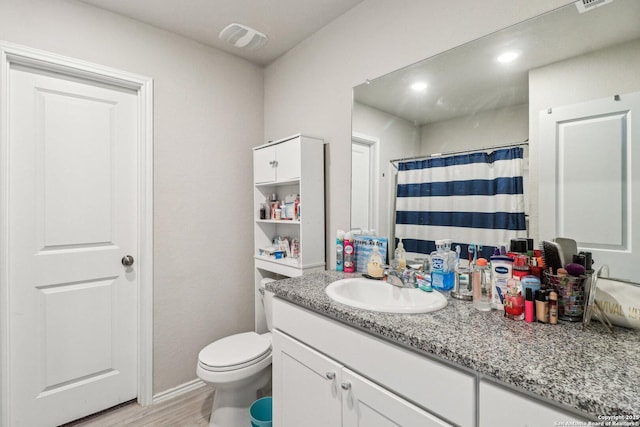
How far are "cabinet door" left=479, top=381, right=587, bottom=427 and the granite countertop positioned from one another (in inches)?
1.5

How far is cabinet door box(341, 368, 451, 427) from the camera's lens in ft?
2.76

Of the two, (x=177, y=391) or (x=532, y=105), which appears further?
(x=177, y=391)

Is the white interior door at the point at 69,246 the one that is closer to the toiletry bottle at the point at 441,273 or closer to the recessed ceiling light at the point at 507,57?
the toiletry bottle at the point at 441,273

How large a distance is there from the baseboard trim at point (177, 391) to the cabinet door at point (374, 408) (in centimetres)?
152

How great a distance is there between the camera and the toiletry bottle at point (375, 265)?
1491mm

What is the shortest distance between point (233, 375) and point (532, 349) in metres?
1.39

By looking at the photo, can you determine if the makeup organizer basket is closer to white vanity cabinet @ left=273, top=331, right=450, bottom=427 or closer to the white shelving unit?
white vanity cabinet @ left=273, top=331, right=450, bottom=427

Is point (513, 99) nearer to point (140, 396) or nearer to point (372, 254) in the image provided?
point (372, 254)

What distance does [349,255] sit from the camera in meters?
1.67

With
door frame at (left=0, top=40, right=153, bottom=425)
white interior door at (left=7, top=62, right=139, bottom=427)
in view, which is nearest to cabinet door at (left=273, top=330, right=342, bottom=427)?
door frame at (left=0, top=40, right=153, bottom=425)

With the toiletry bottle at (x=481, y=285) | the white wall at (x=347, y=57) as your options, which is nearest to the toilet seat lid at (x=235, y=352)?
the white wall at (x=347, y=57)

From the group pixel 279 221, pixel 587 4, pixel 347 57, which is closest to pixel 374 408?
pixel 279 221

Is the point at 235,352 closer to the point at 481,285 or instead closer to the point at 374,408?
the point at 374,408

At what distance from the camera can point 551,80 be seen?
1138 millimetres
